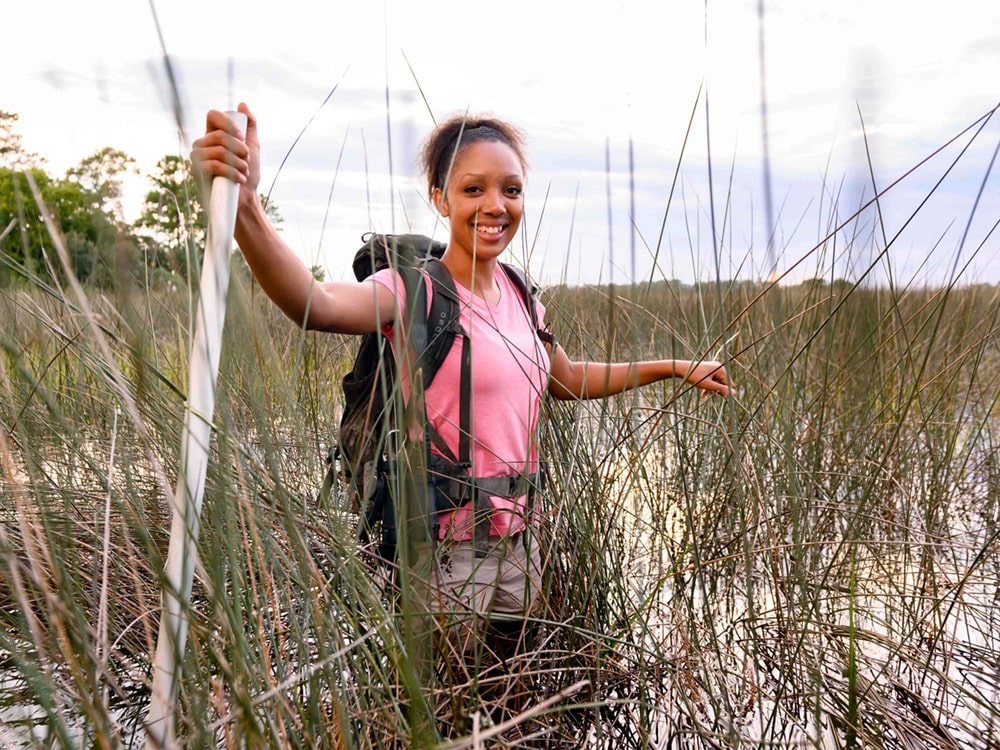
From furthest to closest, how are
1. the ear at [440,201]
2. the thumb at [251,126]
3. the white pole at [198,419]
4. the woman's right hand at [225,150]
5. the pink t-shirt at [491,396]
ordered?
the ear at [440,201]
the pink t-shirt at [491,396]
the thumb at [251,126]
the woman's right hand at [225,150]
the white pole at [198,419]

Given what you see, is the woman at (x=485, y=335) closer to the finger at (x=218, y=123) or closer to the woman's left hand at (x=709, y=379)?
the woman's left hand at (x=709, y=379)

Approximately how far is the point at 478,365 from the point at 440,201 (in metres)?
0.47

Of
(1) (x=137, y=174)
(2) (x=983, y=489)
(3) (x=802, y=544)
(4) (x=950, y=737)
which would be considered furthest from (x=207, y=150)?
(2) (x=983, y=489)

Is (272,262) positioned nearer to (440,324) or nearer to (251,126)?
(251,126)

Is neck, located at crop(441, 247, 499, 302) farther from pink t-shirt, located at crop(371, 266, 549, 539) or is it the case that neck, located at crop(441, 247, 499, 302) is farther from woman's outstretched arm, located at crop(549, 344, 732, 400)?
woman's outstretched arm, located at crop(549, 344, 732, 400)

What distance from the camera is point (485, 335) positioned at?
1.61 meters

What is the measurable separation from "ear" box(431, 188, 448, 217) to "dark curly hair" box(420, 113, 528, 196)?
2cm

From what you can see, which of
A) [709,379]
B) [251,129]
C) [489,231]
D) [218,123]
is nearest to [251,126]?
[251,129]

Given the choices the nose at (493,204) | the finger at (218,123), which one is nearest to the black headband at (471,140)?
the nose at (493,204)

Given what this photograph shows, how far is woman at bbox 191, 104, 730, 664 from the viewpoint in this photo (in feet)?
4.43

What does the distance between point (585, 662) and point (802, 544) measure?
0.44 m

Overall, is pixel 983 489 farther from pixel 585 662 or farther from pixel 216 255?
pixel 216 255

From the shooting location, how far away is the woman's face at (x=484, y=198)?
5.46ft

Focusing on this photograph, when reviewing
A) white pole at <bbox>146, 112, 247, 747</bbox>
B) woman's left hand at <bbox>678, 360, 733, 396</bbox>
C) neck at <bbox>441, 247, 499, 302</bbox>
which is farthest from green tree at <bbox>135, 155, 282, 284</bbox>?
woman's left hand at <bbox>678, 360, 733, 396</bbox>
